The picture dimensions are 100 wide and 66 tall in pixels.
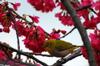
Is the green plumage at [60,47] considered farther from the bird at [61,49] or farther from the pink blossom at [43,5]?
the pink blossom at [43,5]

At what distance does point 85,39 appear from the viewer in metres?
3.06

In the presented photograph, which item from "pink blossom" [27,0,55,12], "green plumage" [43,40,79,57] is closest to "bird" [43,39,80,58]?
"green plumage" [43,40,79,57]

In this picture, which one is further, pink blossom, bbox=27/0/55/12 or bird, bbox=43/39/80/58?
pink blossom, bbox=27/0/55/12

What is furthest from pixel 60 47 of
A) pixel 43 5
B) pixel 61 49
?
pixel 43 5

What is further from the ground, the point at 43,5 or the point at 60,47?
the point at 43,5

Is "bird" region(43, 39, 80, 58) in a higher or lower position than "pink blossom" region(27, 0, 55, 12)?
lower

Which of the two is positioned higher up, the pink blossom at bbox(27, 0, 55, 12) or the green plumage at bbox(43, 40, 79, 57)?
the pink blossom at bbox(27, 0, 55, 12)

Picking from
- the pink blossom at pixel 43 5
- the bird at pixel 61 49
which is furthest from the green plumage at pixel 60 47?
the pink blossom at pixel 43 5

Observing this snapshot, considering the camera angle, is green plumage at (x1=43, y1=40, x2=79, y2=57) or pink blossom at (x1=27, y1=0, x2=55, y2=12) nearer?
green plumage at (x1=43, y1=40, x2=79, y2=57)

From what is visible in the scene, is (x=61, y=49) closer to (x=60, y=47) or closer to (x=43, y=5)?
(x=60, y=47)

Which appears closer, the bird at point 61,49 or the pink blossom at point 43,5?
the bird at point 61,49

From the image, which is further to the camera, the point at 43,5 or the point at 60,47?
the point at 43,5

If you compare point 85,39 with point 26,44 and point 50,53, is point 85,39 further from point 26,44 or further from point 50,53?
point 26,44

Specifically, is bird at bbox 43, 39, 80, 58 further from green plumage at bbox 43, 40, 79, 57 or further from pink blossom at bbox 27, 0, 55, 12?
pink blossom at bbox 27, 0, 55, 12
